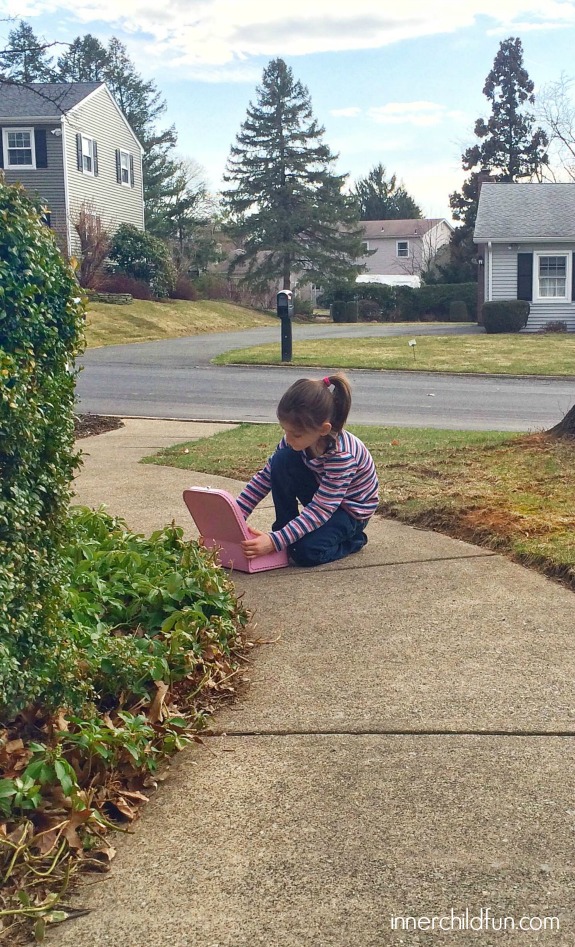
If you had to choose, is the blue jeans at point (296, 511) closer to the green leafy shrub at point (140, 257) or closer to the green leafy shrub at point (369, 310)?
the green leafy shrub at point (140, 257)

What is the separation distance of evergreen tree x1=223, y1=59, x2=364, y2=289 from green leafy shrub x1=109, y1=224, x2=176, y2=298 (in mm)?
14600

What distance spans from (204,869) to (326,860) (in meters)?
0.30

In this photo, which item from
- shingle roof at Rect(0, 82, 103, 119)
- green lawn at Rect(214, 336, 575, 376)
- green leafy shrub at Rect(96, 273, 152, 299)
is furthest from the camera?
shingle roof at Rect(0, 82, 103, 119)

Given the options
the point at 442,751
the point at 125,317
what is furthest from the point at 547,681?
the point at 125,317

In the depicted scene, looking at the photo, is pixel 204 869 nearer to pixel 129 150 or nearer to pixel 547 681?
pixel 547 681

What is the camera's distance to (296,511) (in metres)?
5.14

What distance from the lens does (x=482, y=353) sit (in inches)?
904

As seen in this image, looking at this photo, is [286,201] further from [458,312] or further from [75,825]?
[75,825]

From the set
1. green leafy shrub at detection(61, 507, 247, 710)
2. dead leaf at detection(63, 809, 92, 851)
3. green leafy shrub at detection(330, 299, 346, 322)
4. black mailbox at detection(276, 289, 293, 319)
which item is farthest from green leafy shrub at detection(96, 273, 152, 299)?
dead leaf at detection(63, 809, 92, 851)

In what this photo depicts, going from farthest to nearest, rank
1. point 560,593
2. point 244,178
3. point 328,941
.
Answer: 1. point 244,178
2. point 560,593
3. point 328,941

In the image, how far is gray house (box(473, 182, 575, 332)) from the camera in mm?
31234

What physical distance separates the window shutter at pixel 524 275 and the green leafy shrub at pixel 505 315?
41.8 inches

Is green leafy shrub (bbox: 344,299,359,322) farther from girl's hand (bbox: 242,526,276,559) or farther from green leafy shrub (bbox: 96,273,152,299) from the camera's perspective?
girl's hand (bbox: 242,526,276,559)

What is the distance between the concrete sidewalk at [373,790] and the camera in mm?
2213
